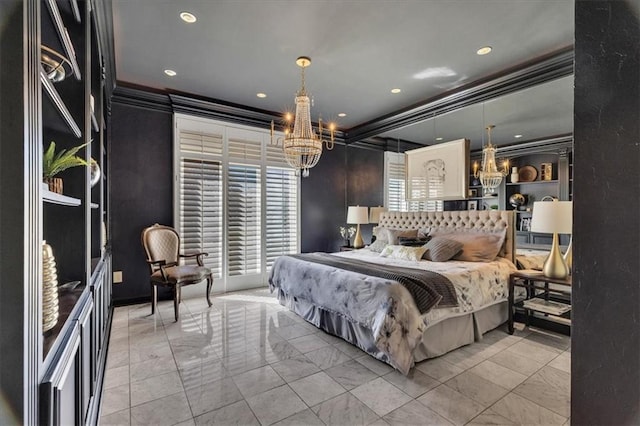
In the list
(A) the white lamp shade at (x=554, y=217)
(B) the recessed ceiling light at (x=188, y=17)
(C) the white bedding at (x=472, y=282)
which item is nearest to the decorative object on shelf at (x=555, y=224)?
(A) the white lamp shade at (x=554, y=217)

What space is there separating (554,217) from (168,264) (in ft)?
14.1

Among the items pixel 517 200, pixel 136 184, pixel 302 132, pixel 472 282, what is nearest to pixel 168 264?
pixel 136 184

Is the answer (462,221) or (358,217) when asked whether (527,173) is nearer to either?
(462,221)

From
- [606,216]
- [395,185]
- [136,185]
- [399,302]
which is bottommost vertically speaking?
[399,302]

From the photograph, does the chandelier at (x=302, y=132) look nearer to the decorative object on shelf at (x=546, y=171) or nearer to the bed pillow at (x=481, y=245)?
the bed pillow at (x=481, y=245)

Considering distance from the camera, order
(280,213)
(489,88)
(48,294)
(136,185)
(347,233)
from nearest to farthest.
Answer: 1. (48,294)
2. (489,88)
3. (136,185)
4. (280,213)
5. (347,233)

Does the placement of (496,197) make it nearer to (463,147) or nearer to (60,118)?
(463,147)

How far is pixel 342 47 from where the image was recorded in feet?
9.91

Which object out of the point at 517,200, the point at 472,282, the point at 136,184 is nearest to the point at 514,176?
the point at 517,200

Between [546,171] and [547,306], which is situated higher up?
[546,171]

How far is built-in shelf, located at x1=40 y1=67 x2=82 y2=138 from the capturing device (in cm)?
105

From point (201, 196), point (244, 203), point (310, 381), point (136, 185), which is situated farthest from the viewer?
point (244, 203)

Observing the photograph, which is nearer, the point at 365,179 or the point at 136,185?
the point at 136,185

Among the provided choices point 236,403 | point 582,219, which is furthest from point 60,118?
point 582,219
